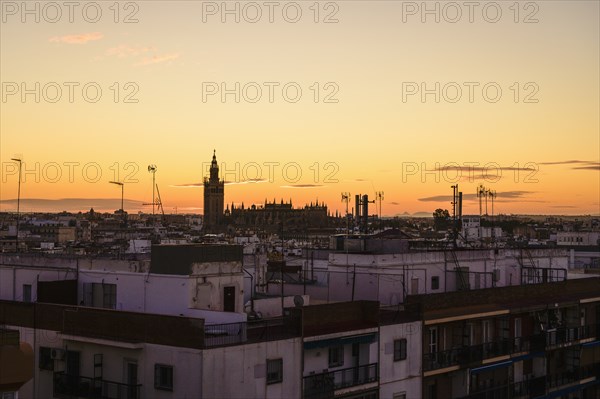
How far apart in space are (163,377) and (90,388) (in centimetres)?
270

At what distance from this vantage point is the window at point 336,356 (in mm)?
25453

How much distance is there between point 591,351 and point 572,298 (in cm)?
337

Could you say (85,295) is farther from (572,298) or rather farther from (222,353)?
(572,298)

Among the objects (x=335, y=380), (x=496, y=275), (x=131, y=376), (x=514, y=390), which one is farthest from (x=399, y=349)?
(x=496, y=275)

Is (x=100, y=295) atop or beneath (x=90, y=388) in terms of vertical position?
atop

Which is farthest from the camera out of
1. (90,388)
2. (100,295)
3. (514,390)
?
(514,390)

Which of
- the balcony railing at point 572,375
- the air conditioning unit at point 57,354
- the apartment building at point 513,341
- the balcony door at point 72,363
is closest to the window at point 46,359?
the air conditioning unit at point 57,354

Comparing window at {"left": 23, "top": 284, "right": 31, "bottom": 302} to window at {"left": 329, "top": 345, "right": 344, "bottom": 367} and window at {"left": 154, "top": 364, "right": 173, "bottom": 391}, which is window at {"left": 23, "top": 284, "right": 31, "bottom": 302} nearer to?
window at {"left": 154, "top": 364, "right": 173, "bottom": 391}

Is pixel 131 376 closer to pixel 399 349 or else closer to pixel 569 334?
pixel 399 349

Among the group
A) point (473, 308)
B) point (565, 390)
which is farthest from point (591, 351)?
point (473, 308)

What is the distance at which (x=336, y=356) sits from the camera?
25.7m

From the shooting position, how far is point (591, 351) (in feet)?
126

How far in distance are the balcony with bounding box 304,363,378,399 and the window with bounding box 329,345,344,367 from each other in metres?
0.27

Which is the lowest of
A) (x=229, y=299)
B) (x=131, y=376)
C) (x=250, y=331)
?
(x=131, y=376)
